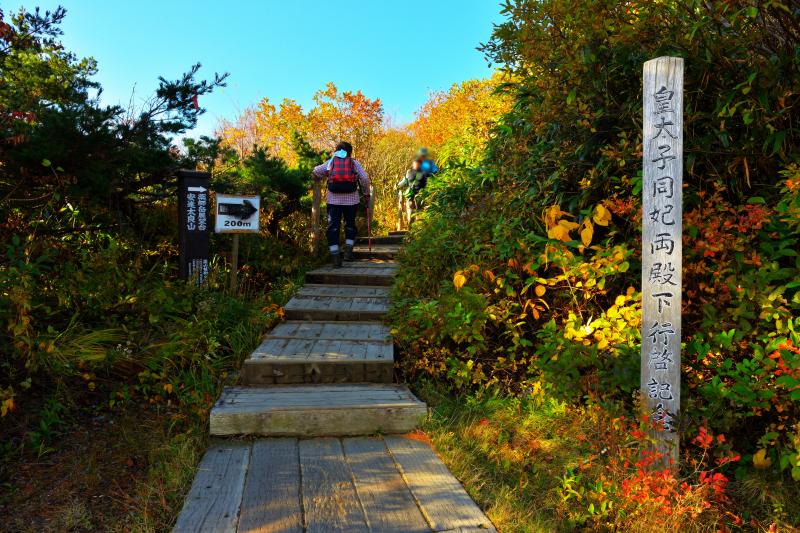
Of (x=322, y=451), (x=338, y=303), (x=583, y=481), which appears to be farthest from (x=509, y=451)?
(x=338, y=303)

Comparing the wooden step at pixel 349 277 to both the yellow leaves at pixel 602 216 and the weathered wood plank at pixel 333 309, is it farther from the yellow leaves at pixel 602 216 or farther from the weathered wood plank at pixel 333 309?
the yellow leaves at pixel 602 216

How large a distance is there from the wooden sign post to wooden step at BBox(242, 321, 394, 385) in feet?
6.19

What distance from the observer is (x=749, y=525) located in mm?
2398

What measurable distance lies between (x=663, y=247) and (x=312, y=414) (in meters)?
2.19

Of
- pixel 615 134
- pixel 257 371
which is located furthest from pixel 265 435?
pixel 615 134

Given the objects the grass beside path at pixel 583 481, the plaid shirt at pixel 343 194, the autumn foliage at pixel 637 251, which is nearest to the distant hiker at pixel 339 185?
the plaid shirt at pixel 343 194

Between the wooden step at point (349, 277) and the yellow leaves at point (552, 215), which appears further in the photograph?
the wooden step at point (349, 277)

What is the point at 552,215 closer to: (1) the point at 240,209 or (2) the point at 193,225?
(1) the point at 240,209

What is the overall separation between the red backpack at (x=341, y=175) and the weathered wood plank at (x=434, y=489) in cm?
463

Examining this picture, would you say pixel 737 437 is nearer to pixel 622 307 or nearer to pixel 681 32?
pixel 622 307

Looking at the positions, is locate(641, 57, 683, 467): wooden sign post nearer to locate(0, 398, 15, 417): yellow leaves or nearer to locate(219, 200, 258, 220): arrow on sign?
locate(0, 398, 15, 417): yellow leaves

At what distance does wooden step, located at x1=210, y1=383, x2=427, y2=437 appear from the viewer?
9.65 feet

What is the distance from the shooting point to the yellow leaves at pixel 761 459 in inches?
93.5

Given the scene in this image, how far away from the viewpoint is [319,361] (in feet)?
11.9
